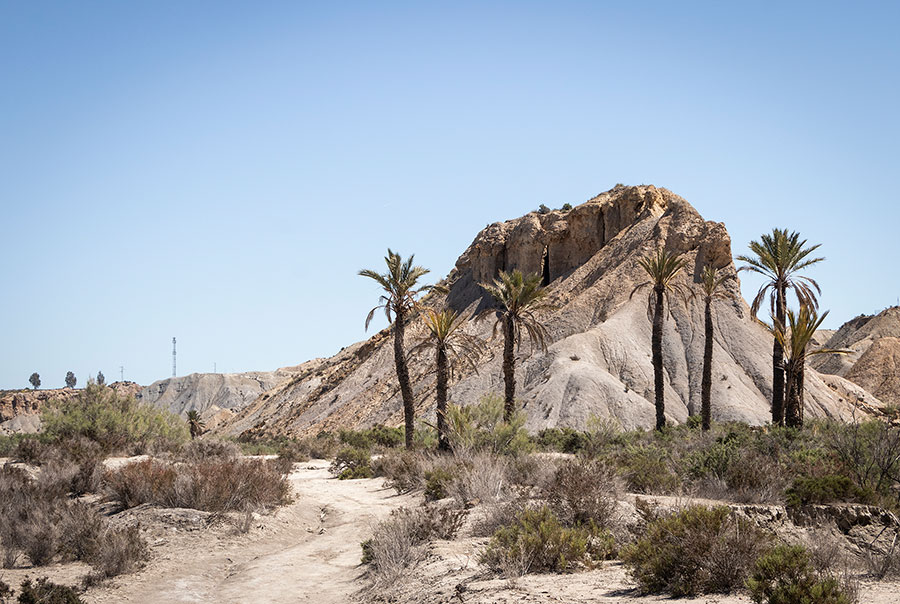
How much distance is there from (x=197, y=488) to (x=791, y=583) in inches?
451

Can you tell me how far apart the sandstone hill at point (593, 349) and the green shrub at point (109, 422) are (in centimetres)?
2429

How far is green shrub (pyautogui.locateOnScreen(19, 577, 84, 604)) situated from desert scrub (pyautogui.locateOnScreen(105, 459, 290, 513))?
4.89 metres

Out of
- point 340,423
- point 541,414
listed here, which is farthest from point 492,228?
point 541,414

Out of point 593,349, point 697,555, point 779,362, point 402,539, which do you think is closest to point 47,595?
point 402,539

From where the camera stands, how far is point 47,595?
9.05 metres

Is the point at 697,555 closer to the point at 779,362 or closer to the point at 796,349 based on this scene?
the point at 796,349

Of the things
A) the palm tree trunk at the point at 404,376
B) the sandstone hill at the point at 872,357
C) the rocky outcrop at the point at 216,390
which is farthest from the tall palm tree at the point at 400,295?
the rocky outcrop at the point at 216,390

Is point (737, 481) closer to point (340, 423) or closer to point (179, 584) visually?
point (179, 584)

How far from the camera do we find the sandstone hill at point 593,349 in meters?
51.8


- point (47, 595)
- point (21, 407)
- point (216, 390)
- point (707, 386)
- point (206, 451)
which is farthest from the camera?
point (216, 390)

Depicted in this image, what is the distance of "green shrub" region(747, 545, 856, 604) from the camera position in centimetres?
612

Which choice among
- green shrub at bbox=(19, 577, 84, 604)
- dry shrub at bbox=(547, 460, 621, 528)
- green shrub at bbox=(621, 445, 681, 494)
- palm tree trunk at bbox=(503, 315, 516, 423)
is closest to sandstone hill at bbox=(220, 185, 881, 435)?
palm tree trunk at bbox=(503, 315, 516, 423)

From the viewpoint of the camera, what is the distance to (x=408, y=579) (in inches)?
377

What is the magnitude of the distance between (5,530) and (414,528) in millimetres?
6996
